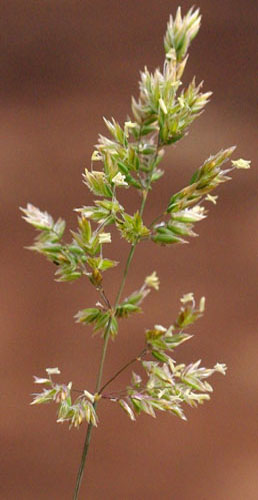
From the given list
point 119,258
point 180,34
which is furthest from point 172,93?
point 119,258

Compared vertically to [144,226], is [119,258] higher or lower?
higher

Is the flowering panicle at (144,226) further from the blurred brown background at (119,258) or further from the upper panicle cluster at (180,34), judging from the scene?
Result: the blurred brown background at (119,258)

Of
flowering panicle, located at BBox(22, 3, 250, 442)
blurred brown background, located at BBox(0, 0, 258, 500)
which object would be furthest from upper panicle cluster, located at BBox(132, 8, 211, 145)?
blurred brown background, located at BBox(0, 0, 258, 500)

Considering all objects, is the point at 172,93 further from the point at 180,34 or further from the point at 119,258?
the point at 119,258

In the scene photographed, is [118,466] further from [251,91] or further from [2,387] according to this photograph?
[251,91]

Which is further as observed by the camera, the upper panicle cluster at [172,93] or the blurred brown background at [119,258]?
the blurred brown background at [119,258]

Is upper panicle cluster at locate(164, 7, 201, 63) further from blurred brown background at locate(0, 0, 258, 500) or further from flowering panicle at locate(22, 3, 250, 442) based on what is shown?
blurred brown background at locate(0, 0, 258, 500)

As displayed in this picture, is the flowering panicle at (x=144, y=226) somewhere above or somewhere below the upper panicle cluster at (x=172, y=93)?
Answer: below

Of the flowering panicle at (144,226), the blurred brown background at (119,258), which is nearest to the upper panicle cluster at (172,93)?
the flowering panicle at (144,226)

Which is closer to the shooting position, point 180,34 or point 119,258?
point 180,34
